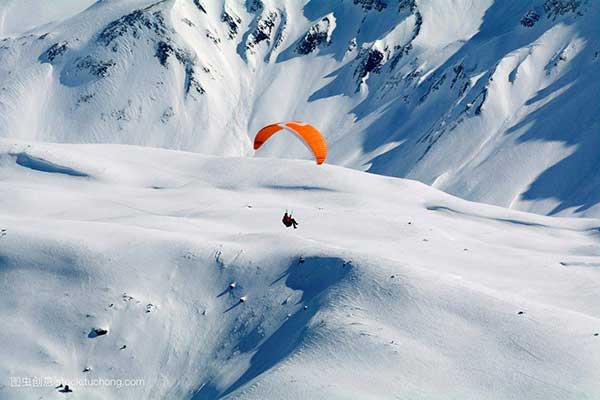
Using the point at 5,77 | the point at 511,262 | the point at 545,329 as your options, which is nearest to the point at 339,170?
the point at 511,262

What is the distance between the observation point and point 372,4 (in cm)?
17862

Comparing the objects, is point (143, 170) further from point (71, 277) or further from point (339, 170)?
point (71, 277)

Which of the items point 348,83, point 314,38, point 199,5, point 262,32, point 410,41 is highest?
point 199,5

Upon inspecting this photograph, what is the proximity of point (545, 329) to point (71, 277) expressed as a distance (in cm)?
2342

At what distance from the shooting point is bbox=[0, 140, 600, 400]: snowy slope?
34688mm

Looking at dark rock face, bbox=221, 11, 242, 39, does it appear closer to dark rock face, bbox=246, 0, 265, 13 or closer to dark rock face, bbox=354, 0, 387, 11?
dark rock face, bbox=246, 0, 265, 13

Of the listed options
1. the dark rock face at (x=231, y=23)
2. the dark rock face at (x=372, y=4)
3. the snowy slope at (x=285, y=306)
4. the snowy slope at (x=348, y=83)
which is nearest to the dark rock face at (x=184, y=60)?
the snowy slope at (x=348, y=83)

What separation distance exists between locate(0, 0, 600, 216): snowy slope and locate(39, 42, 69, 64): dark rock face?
0.35m

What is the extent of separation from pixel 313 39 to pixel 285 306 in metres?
141

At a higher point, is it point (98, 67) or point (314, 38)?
point (98, 67)

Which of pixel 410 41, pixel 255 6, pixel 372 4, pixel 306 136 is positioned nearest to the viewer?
pixel 306 136

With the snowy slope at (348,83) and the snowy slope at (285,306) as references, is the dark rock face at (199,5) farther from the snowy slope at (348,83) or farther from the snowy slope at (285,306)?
the snowy slope at (285,306)

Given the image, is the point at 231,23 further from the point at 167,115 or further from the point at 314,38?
the point at 167,115

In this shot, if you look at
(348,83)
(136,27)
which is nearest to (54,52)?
(136,27)
